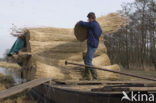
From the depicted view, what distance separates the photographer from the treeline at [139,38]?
54.8 ft

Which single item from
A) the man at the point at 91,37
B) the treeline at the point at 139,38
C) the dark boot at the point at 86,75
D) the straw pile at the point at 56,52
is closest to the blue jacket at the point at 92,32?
the man at the point at 91,37

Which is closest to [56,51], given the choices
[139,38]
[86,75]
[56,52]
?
[56,52]

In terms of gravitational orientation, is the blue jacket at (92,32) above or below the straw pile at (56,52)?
above

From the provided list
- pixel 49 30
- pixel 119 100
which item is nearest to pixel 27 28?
pixel 49 30

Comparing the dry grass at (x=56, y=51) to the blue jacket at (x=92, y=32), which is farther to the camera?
the dry grass at (x=56, y=51)

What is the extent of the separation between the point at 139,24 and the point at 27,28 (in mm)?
13412

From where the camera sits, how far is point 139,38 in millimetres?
18953

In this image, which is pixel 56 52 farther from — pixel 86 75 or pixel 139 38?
pixel 139 38

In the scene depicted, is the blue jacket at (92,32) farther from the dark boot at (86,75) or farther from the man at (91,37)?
the dark boot at (86,75)

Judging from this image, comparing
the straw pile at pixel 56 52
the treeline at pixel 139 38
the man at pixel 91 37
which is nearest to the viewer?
the man at pixel 91 37

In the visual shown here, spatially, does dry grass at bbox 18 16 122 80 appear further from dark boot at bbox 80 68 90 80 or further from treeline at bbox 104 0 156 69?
treeline at bbox 104 0 156 69

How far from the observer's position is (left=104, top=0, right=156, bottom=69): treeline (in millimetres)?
16703

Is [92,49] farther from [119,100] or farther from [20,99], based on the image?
[119,100]

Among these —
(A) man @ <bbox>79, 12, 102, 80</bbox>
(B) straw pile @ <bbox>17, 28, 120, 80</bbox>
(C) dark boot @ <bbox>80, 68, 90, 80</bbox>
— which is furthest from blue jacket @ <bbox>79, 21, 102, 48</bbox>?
(B) straw pile @ <bbox>17, 28, 120, 80</bbox>
